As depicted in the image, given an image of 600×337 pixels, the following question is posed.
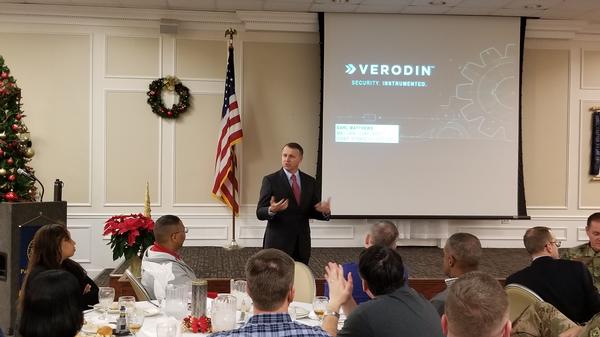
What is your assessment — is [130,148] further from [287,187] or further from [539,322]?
[539,322]

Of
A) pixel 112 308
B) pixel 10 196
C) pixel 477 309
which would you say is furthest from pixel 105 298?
pixel 10 196

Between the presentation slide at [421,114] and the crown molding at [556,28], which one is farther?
the crown molding at [556,28]

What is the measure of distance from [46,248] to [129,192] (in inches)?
164

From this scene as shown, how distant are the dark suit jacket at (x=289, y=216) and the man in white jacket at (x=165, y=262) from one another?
150 centimetres

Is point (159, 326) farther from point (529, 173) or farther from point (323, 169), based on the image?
point (529, 173)

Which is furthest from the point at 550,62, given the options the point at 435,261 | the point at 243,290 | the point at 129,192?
the point at 243,290

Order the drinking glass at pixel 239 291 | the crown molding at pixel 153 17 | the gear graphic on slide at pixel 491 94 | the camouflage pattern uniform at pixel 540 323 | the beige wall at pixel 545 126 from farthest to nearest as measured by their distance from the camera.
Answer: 1. the beige wall at pixel 545 126
2. the gear graphic on slide at pixel 491 94
3. the crown molding at pixel 153 17
4. the drinking glass at pixel 239 291
5. the camouflage pattern uniform at pixel 540 323

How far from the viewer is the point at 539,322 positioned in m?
2.52

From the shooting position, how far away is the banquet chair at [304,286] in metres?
3.90

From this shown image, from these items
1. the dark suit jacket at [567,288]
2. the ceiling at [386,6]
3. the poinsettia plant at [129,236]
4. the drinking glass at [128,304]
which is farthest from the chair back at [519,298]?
the ceiling at [386,6]

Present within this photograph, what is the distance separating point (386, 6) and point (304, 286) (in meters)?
4.70

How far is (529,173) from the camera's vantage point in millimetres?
8242

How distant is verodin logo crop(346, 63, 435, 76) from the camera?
779cm

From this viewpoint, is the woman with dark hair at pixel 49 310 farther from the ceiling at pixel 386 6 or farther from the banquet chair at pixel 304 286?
the ceiling at pixel 386 6
